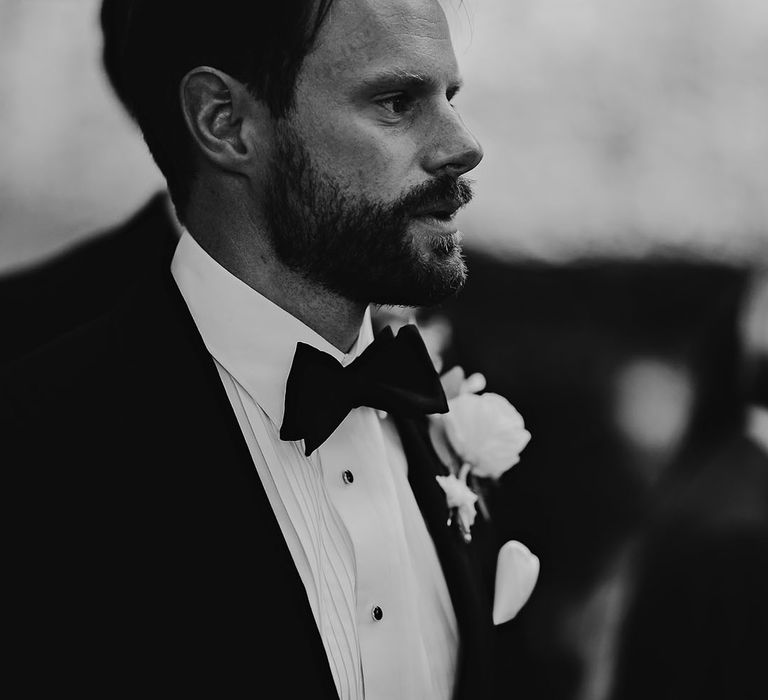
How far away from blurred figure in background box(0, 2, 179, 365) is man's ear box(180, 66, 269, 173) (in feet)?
0.58

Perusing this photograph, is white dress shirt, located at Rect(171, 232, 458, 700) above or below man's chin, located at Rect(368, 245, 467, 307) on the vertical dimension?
below

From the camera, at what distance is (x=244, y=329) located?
4.03 feet

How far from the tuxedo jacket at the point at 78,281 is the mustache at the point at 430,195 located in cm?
38

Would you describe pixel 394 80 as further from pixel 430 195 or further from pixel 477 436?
pixel 477 436

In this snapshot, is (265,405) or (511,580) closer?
(265,405)

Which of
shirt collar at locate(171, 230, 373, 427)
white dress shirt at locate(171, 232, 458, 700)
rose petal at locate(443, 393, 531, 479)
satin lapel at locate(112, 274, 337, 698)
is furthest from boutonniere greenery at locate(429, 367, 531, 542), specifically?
satin lapel at locate(112, 274, 337, 698)

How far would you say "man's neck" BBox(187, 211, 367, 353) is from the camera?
1285 millimetres

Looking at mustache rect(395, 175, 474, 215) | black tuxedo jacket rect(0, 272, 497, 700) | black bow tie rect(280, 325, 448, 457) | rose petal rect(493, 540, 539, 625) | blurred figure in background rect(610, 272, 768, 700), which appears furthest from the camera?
blurred figure in background rect(610, 272, 768, 700)

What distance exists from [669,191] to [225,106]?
88cm

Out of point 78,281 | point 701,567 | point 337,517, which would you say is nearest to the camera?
point 337,517

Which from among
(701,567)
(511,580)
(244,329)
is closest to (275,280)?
(244,329)

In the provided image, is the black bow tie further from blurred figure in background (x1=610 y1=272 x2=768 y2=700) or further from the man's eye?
blurred figure in background (x1=610 y1=272 x2=768 y2=700)

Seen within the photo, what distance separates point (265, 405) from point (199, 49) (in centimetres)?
50

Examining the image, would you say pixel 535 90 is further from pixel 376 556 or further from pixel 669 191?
pixel 376 556
